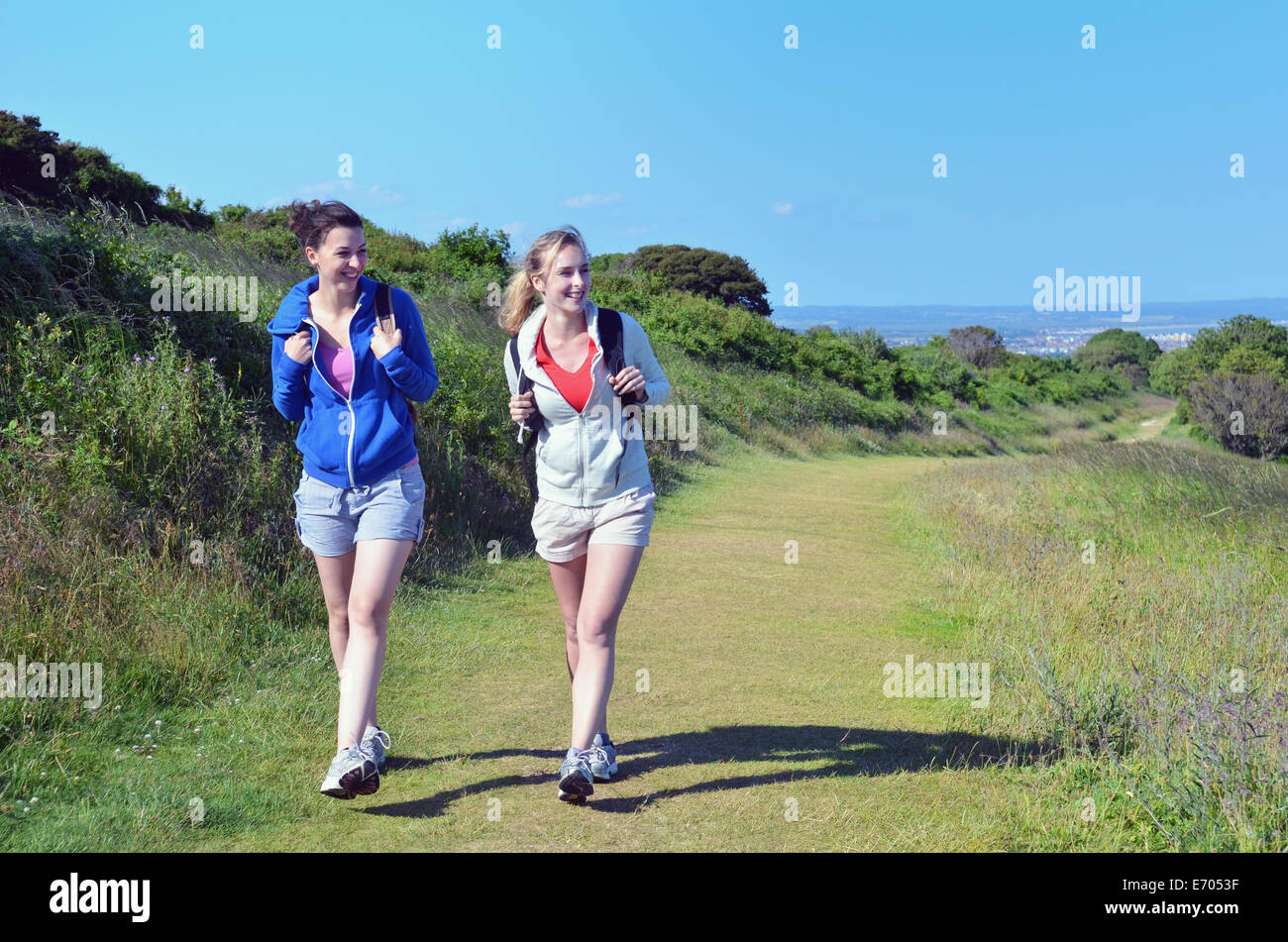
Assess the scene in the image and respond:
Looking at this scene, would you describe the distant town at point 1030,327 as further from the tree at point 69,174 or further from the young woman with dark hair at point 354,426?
the young woman with dark hair at point 354,426

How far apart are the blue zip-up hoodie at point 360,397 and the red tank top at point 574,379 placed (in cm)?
50

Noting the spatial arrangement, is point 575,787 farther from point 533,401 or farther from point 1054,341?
point 1054,341

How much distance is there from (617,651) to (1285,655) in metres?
3.91

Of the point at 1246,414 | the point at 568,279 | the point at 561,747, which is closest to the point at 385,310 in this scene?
the point at 568,279

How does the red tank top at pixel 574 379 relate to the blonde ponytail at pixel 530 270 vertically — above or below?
A: below

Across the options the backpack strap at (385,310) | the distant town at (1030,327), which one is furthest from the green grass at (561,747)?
the distant town at (1030,327)

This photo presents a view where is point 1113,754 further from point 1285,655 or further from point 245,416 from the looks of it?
point 245,416

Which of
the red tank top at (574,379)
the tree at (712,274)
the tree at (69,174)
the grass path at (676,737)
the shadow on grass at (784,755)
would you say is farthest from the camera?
the tree at (712,274)

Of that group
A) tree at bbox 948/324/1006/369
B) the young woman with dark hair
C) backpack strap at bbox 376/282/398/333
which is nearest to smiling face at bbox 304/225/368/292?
the young woman with dark hair

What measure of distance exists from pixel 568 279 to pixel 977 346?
205 feet

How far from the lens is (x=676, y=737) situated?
216 inches

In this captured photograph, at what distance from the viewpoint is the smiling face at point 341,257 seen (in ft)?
14.4

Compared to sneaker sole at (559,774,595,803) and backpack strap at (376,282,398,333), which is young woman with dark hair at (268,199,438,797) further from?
sneaker sole at (559,774,595,803)

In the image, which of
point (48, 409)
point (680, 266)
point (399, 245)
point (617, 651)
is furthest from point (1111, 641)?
point (680, 266)
